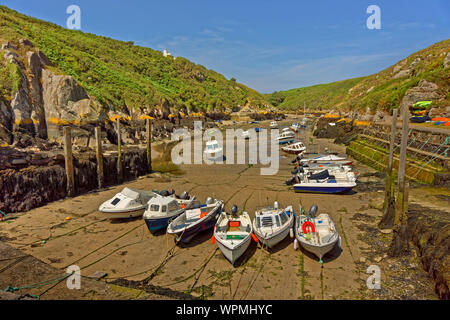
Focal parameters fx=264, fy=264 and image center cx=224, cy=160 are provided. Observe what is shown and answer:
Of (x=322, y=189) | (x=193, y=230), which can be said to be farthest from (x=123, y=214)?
(x=322, y=189)

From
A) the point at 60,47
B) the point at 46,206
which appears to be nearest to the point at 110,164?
the point at 46,206

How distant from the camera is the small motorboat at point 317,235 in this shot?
12.4 meters

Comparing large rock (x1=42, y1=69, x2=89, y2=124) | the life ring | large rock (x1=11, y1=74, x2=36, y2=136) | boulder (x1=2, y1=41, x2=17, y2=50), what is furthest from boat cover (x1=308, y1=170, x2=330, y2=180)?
boulder (x1=2, y1=41, x2=17, y2=50)

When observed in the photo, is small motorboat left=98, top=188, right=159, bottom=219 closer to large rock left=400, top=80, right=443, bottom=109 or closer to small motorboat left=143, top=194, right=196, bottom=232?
Answer: small motorboat left=143, top=194, right=196, bottom=232

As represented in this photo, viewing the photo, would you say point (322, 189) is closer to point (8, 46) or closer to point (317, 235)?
point (317, 235)

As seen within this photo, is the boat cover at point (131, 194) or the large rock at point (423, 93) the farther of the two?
the large rock at point (423, 93)

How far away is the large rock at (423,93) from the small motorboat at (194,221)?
1549 inches

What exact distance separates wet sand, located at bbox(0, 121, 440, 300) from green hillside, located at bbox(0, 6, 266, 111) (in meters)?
32.5

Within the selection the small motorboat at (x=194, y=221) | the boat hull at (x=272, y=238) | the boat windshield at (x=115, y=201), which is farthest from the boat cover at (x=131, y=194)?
the boat hull at (x=272, y=238)

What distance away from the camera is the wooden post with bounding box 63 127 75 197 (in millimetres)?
20538

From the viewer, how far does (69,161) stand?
20750 mm

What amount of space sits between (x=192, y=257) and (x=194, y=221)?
2.45m

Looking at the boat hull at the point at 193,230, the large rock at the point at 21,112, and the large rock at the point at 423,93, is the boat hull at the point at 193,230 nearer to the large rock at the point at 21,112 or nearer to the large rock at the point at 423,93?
the large rock at the point at 21,112

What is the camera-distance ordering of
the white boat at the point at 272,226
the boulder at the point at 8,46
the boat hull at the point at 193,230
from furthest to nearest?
the boulder at the point at 8,46 → the boat hull at the point at 193,230 → the white boat at the point at 272,226
